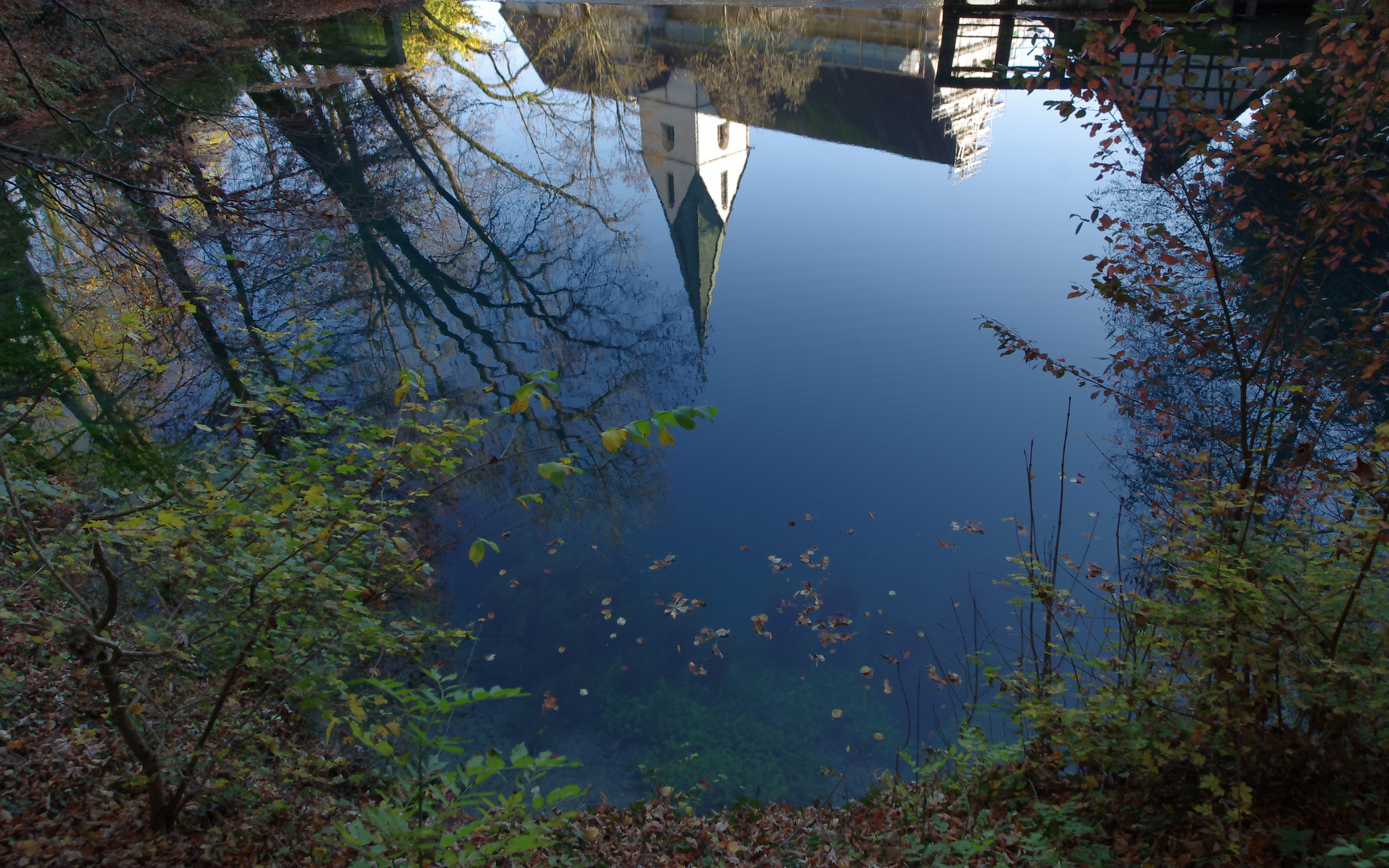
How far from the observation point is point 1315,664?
11.5 ft

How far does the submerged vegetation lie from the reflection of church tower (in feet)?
11.6

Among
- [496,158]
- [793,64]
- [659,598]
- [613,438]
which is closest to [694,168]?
[496,158]

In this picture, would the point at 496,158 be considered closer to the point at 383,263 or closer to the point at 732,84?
the point at 383,263

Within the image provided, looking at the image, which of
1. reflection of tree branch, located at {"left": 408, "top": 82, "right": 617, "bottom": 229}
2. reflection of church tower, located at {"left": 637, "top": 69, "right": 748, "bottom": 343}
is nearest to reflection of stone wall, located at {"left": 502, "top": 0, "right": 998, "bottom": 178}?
reflection of church tower, located at {"left": 637, "top": 69, "right": 748, "bottom": 343}

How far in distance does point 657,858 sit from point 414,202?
1392cm

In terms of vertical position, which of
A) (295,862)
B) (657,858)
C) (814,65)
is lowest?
(657,858)

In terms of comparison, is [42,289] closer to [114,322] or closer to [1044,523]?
[114,322]

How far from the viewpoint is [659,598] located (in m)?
7.40

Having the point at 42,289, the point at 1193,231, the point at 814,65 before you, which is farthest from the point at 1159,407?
the point at 814,65

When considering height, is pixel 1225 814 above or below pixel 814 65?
below

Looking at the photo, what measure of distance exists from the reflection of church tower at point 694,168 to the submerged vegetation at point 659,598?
11.6 ft

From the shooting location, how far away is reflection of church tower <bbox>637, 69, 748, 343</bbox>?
1381cm

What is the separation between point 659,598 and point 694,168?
51.9 feet

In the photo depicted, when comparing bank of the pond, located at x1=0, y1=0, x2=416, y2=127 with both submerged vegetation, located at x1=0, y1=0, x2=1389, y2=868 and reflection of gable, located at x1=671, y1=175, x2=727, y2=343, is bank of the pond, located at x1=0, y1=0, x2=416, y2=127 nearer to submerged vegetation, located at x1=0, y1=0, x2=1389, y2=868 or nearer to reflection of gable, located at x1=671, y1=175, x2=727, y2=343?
submerged vegetation, located at x1=0, y1=0, x2=1389, y2=868
